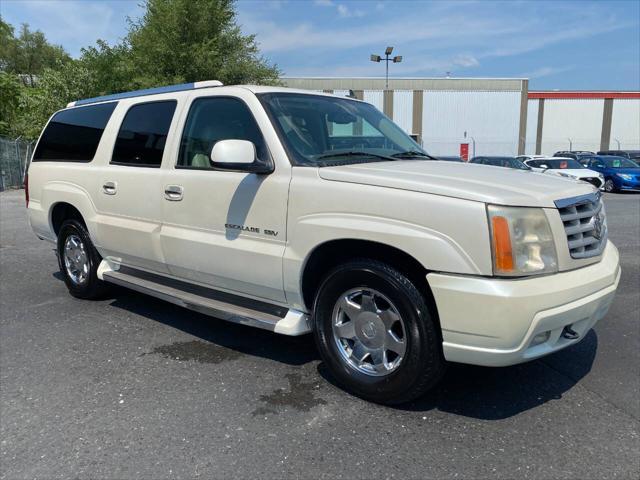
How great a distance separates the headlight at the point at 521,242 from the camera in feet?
8.73

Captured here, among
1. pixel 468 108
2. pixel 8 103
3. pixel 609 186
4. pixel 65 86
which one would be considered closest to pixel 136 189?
pixel 609 186

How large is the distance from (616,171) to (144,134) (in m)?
20.0

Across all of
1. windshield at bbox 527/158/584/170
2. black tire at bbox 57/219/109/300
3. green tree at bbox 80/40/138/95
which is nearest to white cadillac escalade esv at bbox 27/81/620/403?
black tire at bbox 57/219/109/300

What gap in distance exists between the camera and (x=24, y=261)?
751cm

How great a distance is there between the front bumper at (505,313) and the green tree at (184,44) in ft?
73.3

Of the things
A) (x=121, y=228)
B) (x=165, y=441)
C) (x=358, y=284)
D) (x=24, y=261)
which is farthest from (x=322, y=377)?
(x=24, y=261)

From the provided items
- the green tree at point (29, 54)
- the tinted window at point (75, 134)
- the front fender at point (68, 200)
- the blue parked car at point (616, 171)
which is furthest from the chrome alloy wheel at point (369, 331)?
the green tree at point (29, 54)

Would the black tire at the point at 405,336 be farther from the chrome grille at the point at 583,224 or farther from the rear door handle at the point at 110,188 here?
the rear door handle at the point at 110,188

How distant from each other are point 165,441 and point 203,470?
366 millimetres

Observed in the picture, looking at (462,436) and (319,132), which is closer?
(462,436)

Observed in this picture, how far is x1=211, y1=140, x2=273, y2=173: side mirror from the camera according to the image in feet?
10.9

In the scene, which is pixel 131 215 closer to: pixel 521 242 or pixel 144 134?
pixel 144 134

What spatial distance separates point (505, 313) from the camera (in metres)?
2.64

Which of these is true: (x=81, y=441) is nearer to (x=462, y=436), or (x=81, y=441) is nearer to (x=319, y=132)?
(x=462, y=436)
